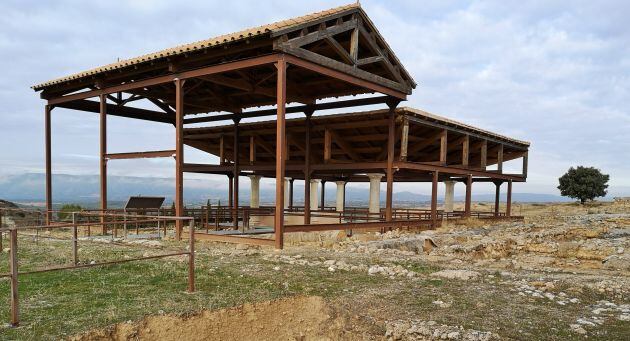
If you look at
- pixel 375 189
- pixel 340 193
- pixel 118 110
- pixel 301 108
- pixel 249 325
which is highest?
pixel 301 108

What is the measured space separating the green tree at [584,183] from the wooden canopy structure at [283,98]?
40.5m

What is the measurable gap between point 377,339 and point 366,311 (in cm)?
101

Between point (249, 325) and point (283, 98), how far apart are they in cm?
807

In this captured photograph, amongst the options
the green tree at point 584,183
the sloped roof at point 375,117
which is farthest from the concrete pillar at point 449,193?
the green tree at point 584,183

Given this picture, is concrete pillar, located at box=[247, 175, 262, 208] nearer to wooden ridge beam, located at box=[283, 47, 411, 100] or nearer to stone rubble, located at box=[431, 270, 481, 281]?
wooden ridge beam, located at box=[283, 47, 411, 100]

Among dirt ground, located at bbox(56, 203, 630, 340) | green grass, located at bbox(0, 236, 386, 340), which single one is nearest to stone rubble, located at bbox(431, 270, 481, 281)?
dirt ground, located at bbox(56, 203, 630, 340)

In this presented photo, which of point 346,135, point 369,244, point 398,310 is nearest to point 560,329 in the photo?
point 398,310

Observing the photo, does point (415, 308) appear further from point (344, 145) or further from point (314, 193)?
point (314, 193)

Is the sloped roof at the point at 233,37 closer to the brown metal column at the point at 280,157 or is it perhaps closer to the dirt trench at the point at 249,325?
the brown metal column at the point at 280,157

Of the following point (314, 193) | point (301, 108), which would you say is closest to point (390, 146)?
point (301, 108)

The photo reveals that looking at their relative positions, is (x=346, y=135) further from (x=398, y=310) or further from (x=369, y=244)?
(x=398, y=310)

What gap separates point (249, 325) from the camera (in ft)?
22.9

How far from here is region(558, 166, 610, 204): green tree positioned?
6556 centimetres

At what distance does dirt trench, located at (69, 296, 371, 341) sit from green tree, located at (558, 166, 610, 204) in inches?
2749
